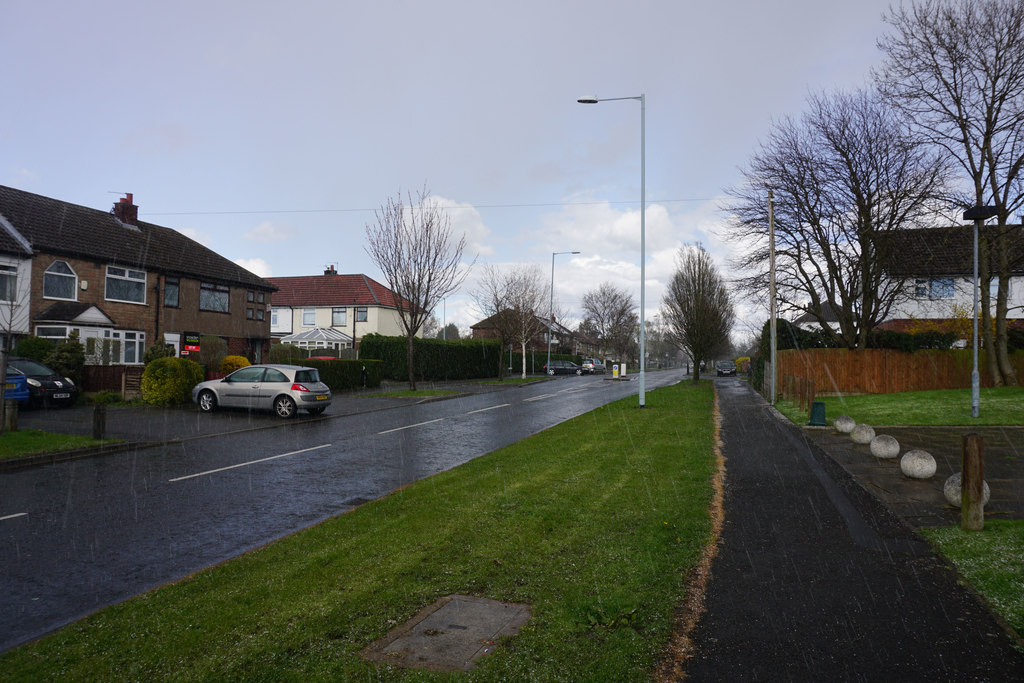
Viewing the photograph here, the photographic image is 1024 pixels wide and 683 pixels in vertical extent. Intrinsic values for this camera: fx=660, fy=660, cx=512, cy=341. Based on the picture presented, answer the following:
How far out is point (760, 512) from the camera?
7.79m

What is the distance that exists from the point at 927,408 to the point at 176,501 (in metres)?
21.2

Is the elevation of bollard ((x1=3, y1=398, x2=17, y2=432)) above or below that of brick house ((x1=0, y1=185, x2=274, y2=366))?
below

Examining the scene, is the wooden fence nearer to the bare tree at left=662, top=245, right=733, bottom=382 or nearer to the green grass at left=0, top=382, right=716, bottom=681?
the bare tree at left=662, top=245, right=733, bottom=382

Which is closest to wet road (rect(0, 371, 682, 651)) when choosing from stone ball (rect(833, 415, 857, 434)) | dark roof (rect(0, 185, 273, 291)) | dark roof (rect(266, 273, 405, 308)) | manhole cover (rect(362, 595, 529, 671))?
manhole cover (rect(362, 595, 529, 671))

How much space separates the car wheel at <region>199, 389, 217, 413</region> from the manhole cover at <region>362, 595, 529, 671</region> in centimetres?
1781

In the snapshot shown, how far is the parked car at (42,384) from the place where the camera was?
1980cm

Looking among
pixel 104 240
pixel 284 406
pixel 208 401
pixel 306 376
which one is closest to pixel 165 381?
pixel 208 401

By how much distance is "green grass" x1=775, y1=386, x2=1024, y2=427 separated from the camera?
17938mm

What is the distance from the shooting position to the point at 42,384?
65.7 ft

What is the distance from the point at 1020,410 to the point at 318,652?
22052mm

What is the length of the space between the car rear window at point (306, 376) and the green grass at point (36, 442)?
21.1 ft

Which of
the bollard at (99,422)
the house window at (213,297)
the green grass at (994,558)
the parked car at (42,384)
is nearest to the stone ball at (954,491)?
the green grass at (994,558)

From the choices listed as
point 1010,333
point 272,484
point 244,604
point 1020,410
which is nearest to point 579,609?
point 244,604

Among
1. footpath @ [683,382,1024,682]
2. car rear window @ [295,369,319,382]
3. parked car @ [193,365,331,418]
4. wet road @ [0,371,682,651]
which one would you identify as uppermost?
car rear window @ [295,369,319,382]
